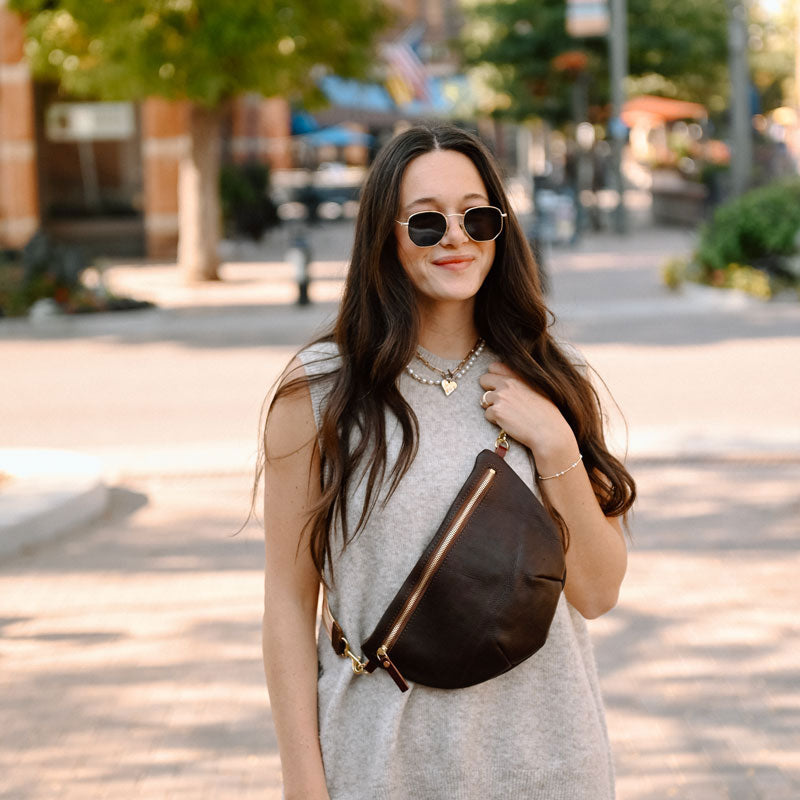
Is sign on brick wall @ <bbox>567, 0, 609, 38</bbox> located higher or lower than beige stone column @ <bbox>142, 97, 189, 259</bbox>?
higher

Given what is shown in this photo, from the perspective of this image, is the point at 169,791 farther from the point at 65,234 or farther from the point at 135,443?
the point at 65,234

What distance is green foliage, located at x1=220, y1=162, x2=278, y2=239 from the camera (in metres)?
30.3

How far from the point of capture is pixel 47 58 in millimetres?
20375

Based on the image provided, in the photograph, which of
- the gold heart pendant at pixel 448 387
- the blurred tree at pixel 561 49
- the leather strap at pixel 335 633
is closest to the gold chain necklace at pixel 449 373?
the gold heart pendant at pixel 448 387

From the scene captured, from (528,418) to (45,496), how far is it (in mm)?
5752

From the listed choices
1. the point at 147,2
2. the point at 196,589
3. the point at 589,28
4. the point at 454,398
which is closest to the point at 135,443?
the point at 196,589

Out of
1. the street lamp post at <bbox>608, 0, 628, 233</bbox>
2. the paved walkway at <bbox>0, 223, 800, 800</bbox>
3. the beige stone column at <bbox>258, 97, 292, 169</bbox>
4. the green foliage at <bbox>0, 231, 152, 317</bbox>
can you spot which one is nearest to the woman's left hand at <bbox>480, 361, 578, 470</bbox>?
the paved walkway at <bbox>0, 223, 800, 800</bbox>

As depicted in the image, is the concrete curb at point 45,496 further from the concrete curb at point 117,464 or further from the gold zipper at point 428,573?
the gold zipper at point 428,573

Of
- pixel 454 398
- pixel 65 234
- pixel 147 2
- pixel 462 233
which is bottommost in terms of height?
pixel 65 234

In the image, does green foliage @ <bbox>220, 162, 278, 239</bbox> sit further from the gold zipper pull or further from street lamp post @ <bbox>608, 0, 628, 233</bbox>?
the gold zipper pull

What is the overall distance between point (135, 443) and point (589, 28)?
1990 cm

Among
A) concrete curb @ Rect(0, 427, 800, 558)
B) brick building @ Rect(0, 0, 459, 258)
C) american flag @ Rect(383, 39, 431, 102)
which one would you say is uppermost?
american flag @ Rect(383, 39, 431, 102)

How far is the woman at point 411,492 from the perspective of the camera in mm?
2195

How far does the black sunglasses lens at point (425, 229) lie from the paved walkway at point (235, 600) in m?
2.44
